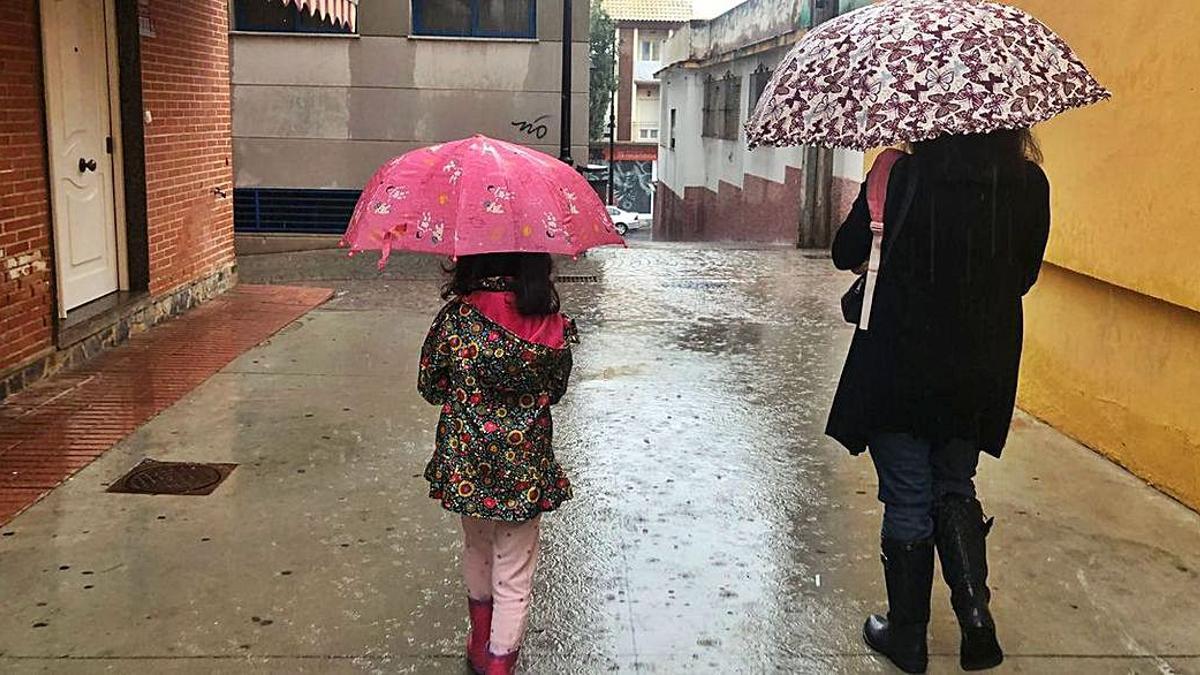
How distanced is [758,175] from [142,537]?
49.0 ft

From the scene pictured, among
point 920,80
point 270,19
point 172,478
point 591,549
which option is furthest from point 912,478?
point 270,19

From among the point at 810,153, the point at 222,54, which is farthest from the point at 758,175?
the point at 222,54

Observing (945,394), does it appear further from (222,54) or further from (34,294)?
(222,54)

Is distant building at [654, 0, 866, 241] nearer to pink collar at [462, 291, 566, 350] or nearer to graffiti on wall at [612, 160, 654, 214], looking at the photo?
pink collar at [462, 291, 566, 350]

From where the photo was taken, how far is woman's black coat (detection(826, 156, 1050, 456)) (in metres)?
3.21

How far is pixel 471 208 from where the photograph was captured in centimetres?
296

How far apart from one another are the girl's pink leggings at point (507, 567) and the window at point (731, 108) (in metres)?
17.1

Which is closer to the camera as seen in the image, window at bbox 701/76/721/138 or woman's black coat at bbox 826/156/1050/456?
woman's black coat at bbox 826/156/1050/456

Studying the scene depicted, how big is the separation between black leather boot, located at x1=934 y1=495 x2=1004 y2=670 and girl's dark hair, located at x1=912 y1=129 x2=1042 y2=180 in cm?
93

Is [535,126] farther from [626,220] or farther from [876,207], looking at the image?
[626,220]

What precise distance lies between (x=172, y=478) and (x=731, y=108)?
55.0 ft

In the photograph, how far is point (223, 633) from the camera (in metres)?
3.60

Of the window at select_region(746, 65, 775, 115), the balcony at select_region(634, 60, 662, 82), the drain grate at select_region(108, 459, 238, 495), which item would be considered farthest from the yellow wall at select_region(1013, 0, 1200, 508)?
the balcony at select_region(634, 60, 662, 82)

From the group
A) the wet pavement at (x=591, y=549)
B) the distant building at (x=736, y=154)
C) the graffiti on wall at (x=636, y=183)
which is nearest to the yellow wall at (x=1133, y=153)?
the wet pavement at (x=591, y=549)
